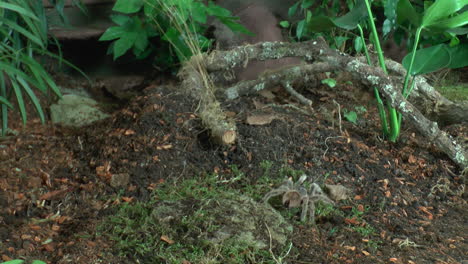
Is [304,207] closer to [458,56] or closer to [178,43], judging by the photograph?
[458,56]

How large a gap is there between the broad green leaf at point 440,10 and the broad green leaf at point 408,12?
0.13 feet

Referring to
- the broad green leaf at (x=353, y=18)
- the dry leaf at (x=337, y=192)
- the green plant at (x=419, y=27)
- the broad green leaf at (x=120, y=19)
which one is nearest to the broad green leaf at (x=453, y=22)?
the green plant at (x=419, y=27)

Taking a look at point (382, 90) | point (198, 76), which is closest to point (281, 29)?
point (198, 76)

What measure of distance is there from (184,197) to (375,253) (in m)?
0.82

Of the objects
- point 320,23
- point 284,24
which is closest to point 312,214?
point 320,23

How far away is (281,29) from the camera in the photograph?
400 centimetres

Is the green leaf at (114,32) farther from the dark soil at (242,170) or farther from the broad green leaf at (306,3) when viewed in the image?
the broad green leaf at (306,3)

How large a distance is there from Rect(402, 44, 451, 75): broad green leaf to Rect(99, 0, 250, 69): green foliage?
105 centimetres

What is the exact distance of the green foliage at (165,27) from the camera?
3.19 m

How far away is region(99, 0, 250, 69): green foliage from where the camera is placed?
3.19 metres

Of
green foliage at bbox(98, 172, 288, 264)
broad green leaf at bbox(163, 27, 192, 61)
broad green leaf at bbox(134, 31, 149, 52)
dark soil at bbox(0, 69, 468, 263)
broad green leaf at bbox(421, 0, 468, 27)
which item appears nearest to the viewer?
green foliage at bbox(98, 172, 288, 264)

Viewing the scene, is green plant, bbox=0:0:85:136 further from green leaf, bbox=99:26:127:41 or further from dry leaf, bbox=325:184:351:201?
dry leaf, bbox=325:184:351:201

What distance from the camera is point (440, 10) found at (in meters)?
2.55

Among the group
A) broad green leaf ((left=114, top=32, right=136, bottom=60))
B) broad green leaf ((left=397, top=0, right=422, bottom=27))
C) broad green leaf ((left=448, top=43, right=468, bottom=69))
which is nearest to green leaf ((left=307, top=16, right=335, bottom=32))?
broad green leaf ((left=397, top=0, right=422, bottom=27))
